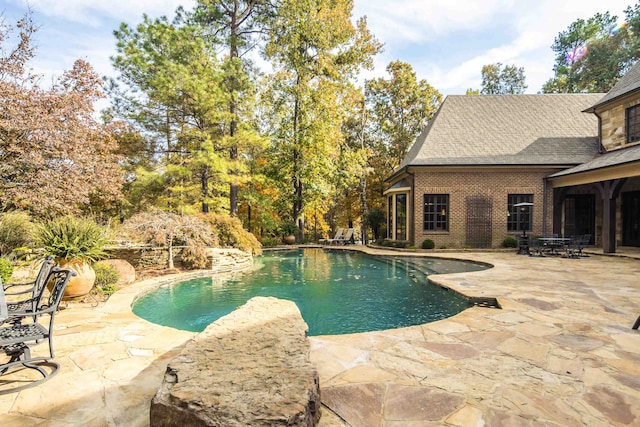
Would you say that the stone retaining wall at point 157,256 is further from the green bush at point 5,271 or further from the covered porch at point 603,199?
the covered porch at point 603,199

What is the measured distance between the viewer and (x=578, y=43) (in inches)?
1019

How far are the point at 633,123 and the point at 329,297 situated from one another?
553 inches

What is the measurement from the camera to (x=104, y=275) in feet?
20.4

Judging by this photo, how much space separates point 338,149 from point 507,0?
12274 millimetres

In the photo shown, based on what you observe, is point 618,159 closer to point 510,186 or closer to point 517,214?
point 510,186

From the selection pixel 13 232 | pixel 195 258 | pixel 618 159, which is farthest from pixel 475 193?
pixel 13 232

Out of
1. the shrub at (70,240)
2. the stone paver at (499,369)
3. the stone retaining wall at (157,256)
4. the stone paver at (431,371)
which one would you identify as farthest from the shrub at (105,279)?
the stone paver at (499,369)

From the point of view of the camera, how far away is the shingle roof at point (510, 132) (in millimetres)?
14555

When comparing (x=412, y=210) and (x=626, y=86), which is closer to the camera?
(x=626, y=86)

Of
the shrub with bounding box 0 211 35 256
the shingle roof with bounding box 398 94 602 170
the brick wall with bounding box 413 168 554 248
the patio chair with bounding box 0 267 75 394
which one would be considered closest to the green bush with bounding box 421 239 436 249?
the brick wall with bounding box 413 168 554 248

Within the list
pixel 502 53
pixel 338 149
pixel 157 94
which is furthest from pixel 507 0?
pixel 502 53

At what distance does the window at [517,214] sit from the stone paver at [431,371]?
10.7m

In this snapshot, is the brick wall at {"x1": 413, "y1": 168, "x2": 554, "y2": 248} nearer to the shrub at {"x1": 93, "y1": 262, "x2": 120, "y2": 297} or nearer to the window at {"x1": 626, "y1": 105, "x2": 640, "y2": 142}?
the window at {"x1": 626, "y1": 105, "x2": 640, "y2": 142}

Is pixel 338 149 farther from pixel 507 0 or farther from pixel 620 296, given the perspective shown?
pixel 620 296
